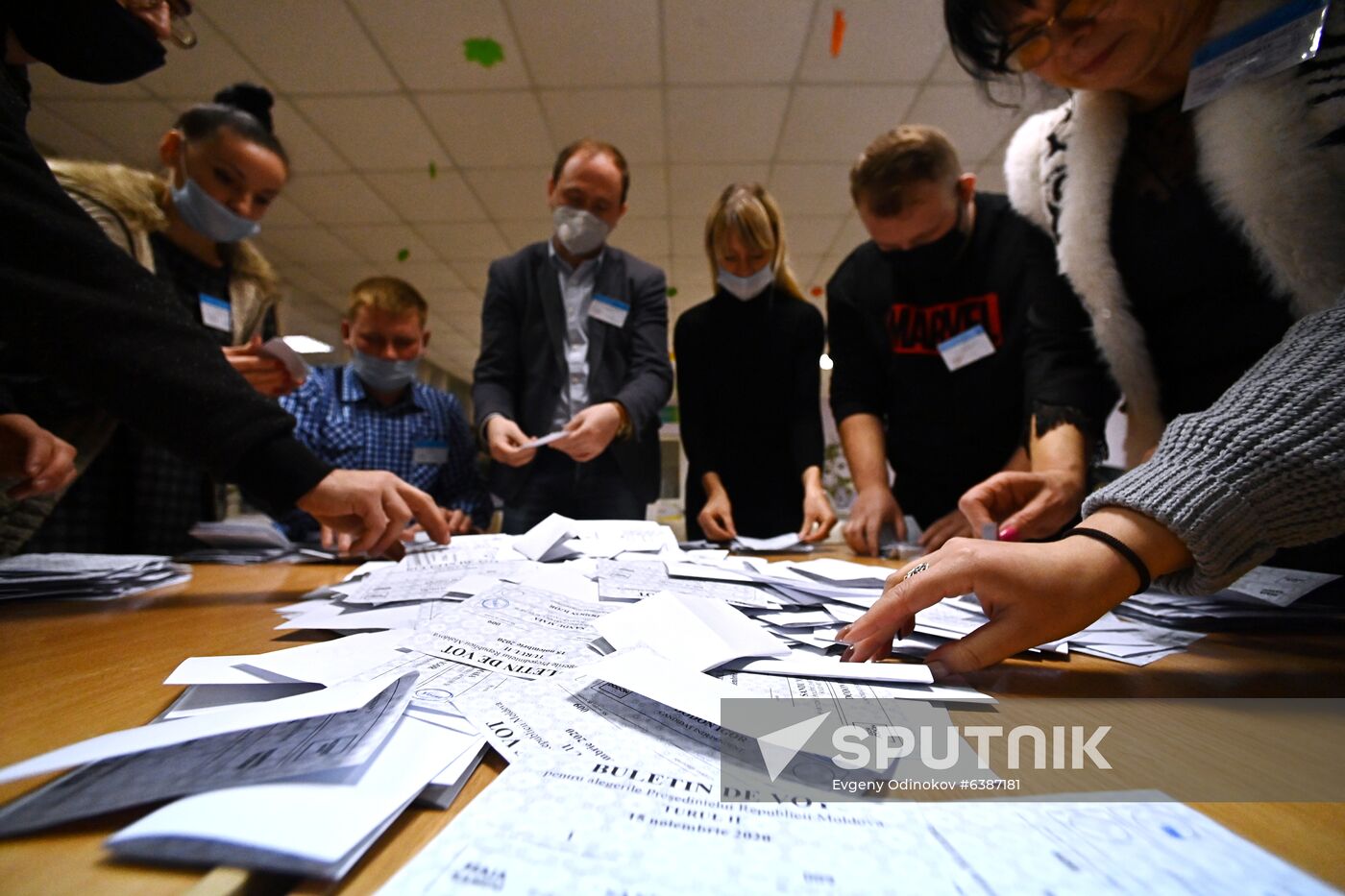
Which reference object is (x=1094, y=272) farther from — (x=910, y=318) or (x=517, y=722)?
(x=517, y=722)

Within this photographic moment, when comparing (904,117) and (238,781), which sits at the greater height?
(904,117)

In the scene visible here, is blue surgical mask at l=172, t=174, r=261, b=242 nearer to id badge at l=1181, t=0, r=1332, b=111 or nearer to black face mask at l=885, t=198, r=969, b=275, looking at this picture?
black face mask at l=885, t=198, r=969, b=275

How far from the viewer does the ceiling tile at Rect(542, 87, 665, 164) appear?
2342mm

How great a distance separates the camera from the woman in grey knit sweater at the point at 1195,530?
366 mm

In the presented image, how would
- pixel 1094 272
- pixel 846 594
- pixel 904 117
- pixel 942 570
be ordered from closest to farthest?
pixel 942 570
pixel 846 594
pixel 1094 272
pixel 904 117

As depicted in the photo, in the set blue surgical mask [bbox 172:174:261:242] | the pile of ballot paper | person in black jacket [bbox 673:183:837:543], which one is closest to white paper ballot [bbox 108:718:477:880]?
the pile of ballot paper

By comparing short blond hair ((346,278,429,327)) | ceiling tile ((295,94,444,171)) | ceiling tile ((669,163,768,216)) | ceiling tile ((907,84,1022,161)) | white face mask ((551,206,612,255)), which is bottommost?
short blond hair ((346,278,429,327))

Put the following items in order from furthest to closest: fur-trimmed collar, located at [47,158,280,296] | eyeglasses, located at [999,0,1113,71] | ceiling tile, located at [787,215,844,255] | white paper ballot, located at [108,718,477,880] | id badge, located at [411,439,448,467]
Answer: ceiling tile, located at [787,215,844,255]
id badge, located at [411,439,448,467]
fur-trimmed collar, located at [47,158,280,296]
eyeglasses, located at [999,0,1113,71]
white paper ballot, located at [108,718,477,880]

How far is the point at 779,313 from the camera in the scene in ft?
4.97

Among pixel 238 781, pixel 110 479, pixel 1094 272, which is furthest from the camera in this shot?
pixel 110 479

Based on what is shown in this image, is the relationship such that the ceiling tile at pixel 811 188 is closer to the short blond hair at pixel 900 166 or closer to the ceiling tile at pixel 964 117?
the ceiling tile at pixel 964 117

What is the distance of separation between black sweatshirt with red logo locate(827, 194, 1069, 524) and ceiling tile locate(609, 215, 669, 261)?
7.31ft

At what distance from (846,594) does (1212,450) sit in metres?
0.31

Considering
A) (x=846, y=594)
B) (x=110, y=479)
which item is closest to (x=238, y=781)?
(x=846, y=594)
